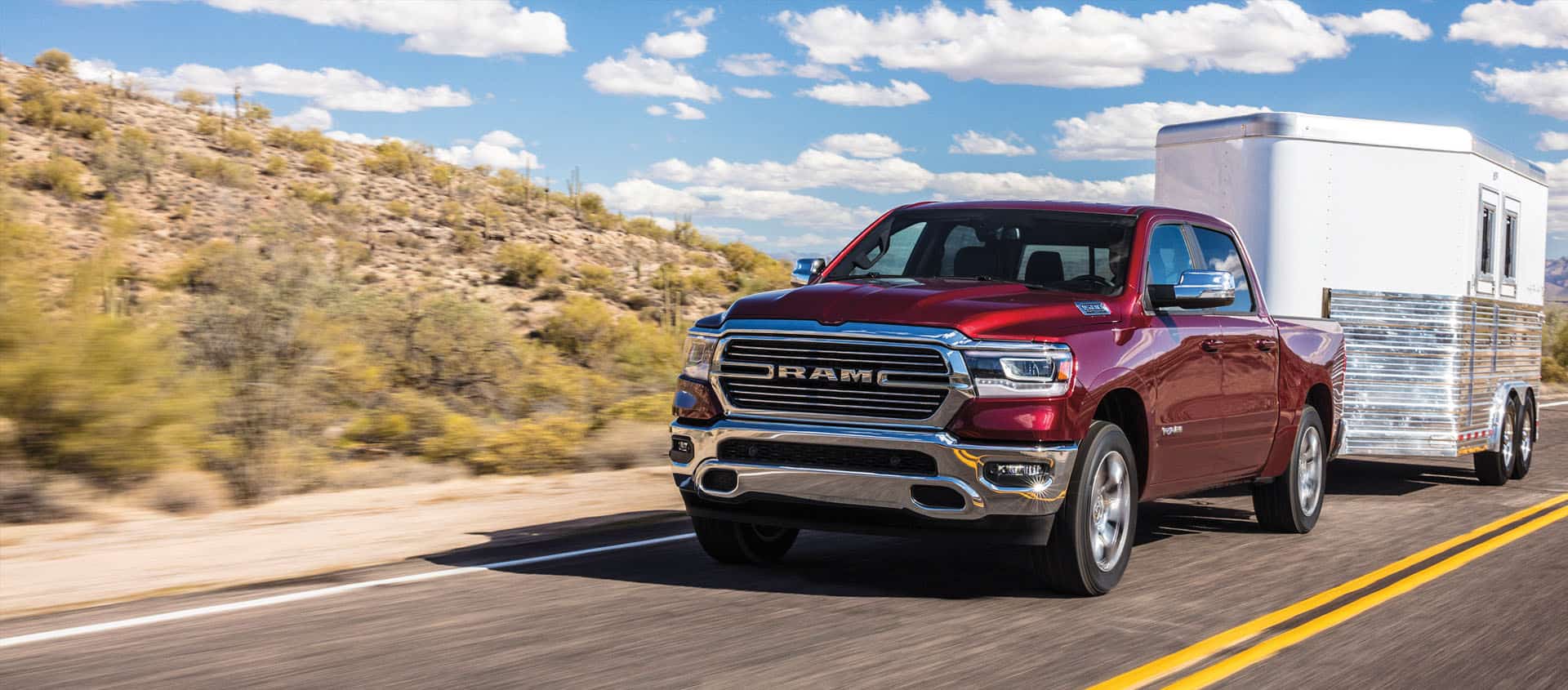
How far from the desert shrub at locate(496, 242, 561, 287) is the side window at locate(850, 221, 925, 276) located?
2933cm

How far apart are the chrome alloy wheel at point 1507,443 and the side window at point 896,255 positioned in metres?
7.84

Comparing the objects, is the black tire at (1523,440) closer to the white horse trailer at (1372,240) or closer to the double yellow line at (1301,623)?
the white horse trailer at (1372,240)

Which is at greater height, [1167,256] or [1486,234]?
[1486,234]

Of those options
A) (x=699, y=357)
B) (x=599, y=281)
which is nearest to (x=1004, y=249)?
(x=699, y=357)

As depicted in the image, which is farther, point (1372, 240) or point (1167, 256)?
point (1372, 240)

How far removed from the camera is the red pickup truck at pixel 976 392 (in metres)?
6.95

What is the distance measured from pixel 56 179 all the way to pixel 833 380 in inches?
1345

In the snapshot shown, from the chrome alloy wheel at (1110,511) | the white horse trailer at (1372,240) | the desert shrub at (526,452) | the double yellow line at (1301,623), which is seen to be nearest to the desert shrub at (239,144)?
the desert shrub at (526,452)

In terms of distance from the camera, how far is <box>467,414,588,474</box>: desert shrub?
1445cm

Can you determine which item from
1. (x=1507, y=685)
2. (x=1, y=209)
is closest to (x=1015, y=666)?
(x=1507, y=685)

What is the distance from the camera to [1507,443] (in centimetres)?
1431

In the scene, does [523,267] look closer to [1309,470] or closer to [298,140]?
[298,140]

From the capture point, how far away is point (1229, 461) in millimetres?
9078

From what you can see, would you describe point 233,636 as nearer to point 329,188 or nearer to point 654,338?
point 654,338
